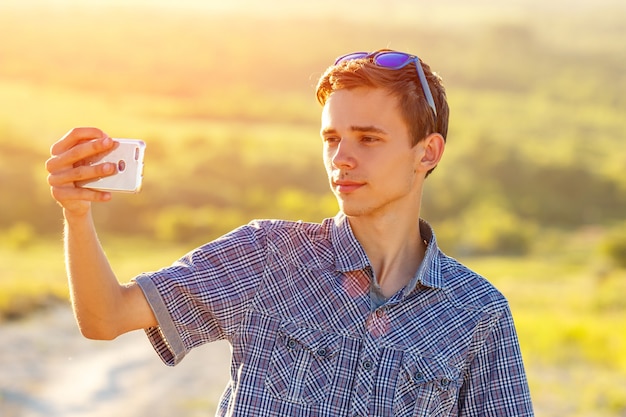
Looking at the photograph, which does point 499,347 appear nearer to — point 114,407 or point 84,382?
point 114,407

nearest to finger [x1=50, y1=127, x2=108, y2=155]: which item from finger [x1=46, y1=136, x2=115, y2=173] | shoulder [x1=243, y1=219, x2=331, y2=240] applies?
finger [x1=46, y1=136, x2=115, y2=173]

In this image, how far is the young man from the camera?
2779 millimetres

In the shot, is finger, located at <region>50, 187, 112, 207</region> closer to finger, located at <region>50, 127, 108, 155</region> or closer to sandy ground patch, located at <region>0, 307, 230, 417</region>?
finger, located at <region>50, 127, 108, 155</region>

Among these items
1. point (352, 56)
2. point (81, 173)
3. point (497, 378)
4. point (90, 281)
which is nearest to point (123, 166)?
point (81, 173)

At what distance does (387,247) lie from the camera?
3104 millimetres

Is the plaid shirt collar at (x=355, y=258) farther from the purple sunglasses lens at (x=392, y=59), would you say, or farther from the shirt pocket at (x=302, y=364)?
the purple sunglasses lens at (x=392, y=59)

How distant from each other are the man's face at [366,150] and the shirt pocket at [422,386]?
476mm

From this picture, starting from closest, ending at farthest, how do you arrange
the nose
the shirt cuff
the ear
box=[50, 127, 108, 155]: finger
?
box=[50, 127, 108, 155]: finger, the shirt cuff, the nose, the ear

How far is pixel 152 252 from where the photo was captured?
54719mm

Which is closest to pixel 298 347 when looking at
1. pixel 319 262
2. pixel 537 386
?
pixel 319 262

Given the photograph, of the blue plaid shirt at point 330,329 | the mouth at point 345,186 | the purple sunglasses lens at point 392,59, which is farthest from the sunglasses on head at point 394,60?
the blue plaid shirt at point 330,329

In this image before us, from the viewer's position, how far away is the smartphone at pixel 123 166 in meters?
2.42

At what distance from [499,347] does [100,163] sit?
1.31 m

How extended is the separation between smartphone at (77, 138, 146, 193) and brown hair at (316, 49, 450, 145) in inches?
30.7
